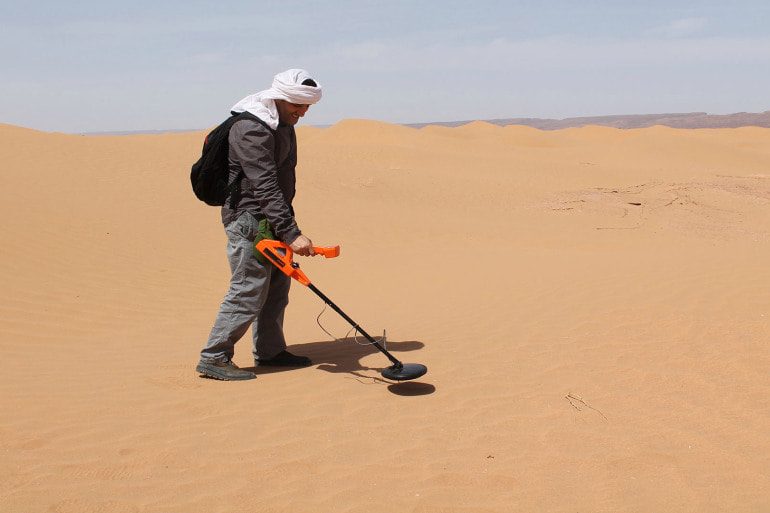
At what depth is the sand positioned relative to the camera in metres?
3.11

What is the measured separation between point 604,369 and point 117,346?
12.9 feet

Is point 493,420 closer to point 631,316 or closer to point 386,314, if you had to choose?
point 631,316

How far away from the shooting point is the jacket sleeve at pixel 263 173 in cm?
414

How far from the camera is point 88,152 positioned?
52.1 feet

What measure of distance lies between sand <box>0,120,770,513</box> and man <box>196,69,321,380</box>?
1.14 ft

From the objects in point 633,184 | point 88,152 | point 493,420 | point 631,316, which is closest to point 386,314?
point 631,316

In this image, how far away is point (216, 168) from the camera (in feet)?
14.0

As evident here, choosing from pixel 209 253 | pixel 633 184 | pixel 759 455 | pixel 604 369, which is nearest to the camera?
pixel 759 455

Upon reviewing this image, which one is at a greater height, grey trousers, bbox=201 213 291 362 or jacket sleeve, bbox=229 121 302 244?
jacket sleeve, bbox=229 121 302 244

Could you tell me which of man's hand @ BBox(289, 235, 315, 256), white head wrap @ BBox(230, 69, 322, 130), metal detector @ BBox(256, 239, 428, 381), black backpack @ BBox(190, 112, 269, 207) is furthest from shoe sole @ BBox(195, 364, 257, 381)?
white head wrap @ BBox(230, 69, 322, 130)

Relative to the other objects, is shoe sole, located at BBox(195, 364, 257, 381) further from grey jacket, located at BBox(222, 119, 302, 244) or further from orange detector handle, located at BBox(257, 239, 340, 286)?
grey jacket, located at BBox(222, 119, 302, 244)

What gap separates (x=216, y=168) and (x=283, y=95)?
59 cm

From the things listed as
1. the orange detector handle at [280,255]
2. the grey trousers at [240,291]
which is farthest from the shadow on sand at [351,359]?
the orange detector handle at [280,255]

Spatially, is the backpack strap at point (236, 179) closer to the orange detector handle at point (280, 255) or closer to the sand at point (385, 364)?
the orange detector handle at point (280, 255)
